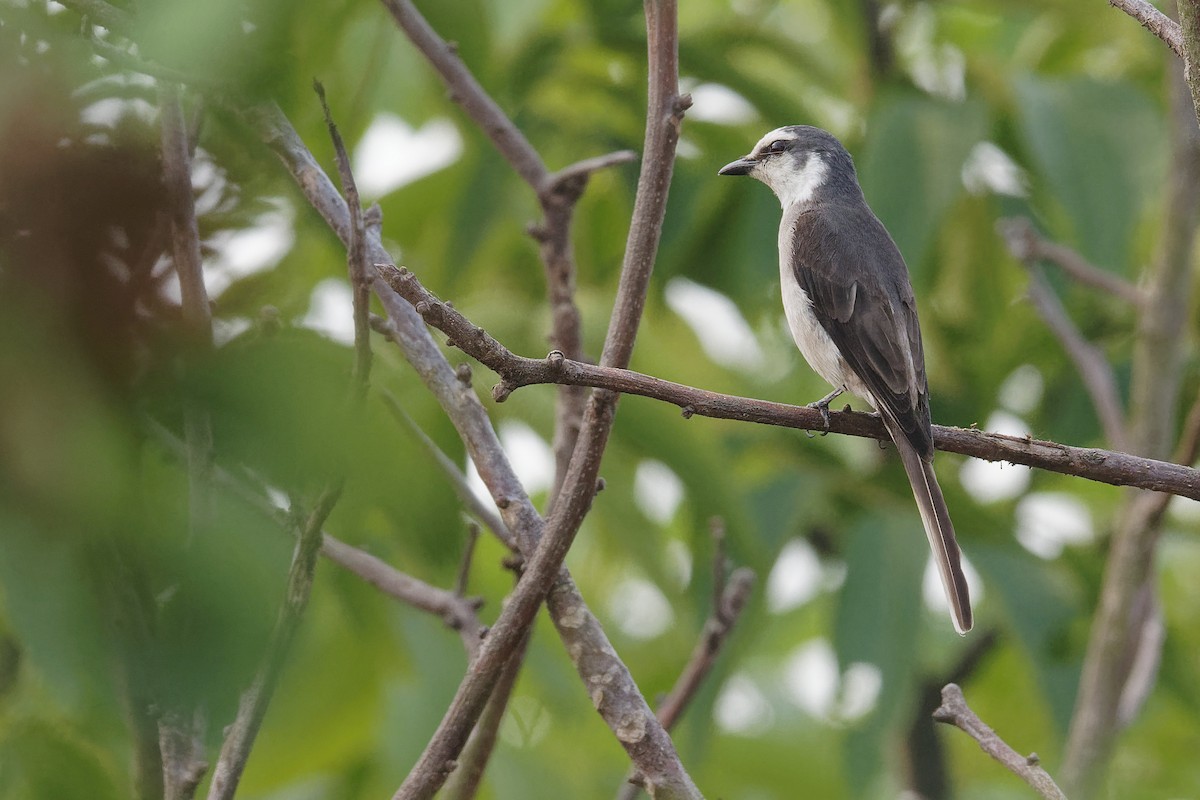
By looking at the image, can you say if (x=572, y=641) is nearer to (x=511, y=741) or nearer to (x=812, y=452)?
(x=511, y=741)

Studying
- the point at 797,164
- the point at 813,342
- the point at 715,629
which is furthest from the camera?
the point at 797,164

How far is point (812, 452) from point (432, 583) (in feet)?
5.29

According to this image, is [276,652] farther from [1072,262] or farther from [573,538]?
[1072,262]

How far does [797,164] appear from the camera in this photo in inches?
183

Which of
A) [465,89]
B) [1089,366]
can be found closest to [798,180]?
[1089,366]

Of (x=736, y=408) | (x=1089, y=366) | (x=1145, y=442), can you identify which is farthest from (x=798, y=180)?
(x=736, y=408)

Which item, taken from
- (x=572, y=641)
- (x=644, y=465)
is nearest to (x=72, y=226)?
(x=572, y=641)

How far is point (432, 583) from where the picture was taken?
3133mm

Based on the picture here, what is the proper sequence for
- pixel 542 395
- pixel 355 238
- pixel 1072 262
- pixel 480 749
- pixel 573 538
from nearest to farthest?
pixel 355 238, pixel 573 538, pixel 480 749, pixel 542 395, pixel 1072 262

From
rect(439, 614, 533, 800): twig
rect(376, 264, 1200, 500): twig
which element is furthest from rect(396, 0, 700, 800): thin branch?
rect(439, 614, 533, 800): twig

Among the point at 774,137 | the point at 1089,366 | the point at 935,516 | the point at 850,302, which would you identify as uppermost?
the point at 774,137

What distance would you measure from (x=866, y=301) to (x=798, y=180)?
29.0 inches

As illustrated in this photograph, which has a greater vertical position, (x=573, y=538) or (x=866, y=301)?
(x=866, y=301)

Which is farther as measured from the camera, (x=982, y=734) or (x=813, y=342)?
(x=813, y=342)
